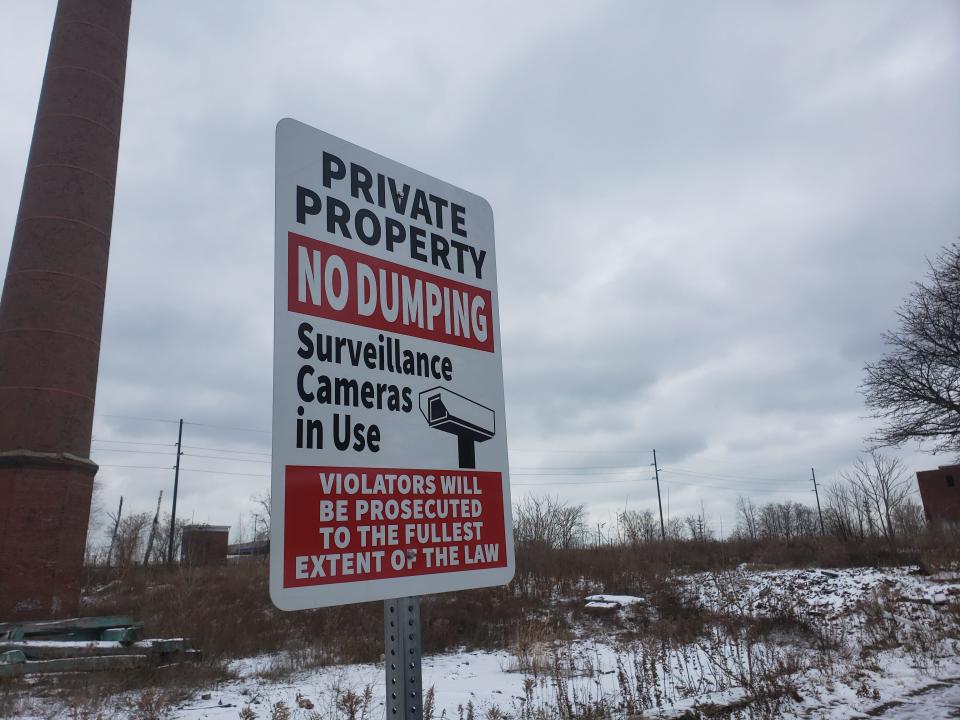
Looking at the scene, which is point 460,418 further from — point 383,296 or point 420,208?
point 420,208

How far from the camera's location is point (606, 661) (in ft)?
38.2

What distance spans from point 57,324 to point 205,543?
1990 centimetres

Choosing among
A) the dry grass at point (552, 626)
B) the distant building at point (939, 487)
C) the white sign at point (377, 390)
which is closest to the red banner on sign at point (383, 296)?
the white sign at point (377, 390)

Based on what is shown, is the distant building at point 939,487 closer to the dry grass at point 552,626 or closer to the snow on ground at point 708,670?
the dry grass at point 552,626

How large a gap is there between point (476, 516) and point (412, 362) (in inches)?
22.5

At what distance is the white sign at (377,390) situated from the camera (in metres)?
1.72

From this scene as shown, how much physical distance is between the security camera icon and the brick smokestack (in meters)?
15.3

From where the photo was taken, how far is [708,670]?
9.40m

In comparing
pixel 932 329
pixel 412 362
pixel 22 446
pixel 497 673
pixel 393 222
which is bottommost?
pixel 497 673

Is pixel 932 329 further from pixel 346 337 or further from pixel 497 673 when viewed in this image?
pixel 346 337

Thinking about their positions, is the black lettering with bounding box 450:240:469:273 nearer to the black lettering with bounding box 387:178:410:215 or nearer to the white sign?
the white sign

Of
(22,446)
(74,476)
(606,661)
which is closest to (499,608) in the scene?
(606,661)

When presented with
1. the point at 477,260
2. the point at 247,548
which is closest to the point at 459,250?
the point at 477,260

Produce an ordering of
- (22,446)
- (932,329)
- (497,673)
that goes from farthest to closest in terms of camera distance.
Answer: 1. (932,329)
2. (22,446)
3. (497,673)
